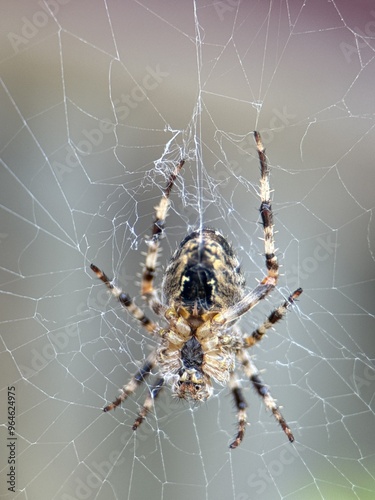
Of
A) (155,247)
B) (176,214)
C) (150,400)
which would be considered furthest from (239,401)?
(176,214)

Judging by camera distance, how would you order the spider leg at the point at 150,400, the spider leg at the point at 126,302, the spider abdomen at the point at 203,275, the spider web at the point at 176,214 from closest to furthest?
the spider abdomen at the point at 203,275 < the spider leg at the point at 126,302 < the spider leg at the point at 150,400 < the spider web at the point at 176,214

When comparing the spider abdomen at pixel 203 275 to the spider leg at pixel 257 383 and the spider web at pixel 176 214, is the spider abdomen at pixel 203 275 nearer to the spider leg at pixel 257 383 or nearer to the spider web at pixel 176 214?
the spider leg at pixel 257 383

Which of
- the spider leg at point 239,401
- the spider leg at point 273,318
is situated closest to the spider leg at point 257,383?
the spider leg at point 239,401

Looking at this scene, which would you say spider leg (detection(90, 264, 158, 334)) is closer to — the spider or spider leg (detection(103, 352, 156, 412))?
the spider

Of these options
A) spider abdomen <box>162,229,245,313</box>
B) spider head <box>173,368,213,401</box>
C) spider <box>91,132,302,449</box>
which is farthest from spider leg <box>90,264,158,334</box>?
spider head <box>173,368,213,401</box>

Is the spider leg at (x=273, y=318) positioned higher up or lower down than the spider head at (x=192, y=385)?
higher up

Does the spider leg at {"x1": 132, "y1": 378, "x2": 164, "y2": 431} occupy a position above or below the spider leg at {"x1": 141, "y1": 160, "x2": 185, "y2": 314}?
below

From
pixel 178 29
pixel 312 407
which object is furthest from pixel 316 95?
pixel 312 407

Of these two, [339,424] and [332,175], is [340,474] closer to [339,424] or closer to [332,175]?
[339,424]
